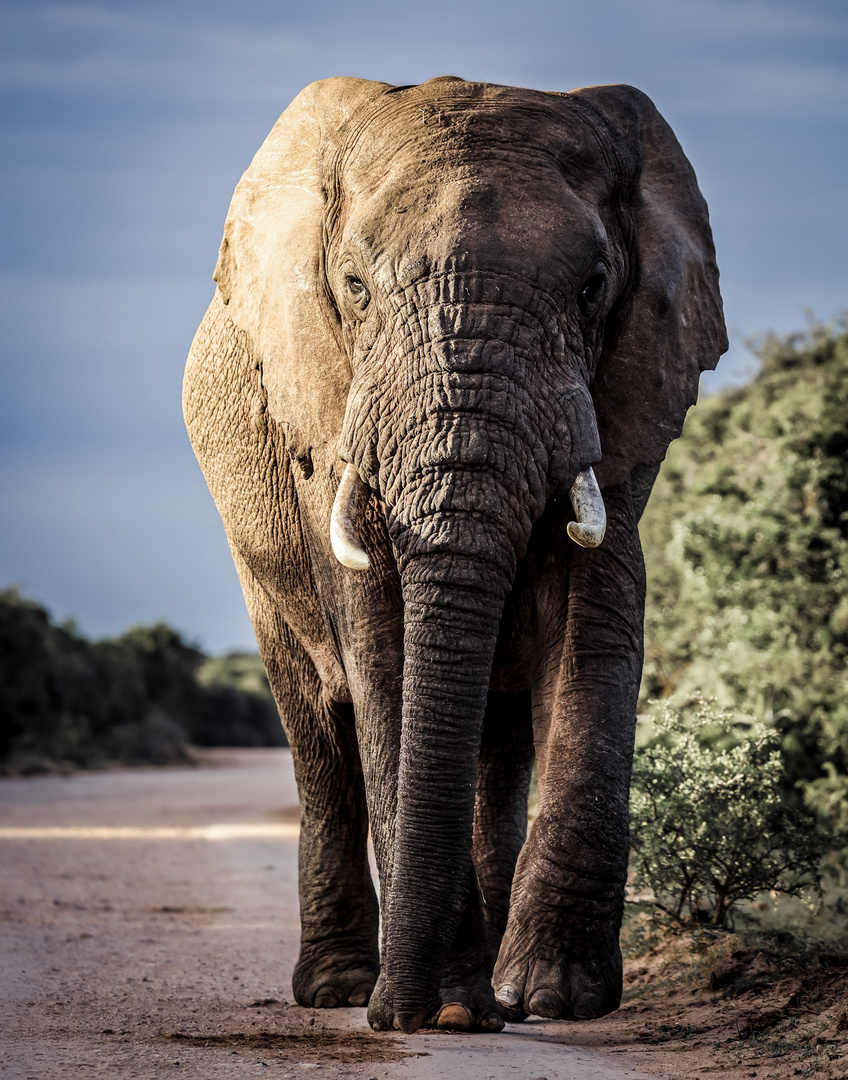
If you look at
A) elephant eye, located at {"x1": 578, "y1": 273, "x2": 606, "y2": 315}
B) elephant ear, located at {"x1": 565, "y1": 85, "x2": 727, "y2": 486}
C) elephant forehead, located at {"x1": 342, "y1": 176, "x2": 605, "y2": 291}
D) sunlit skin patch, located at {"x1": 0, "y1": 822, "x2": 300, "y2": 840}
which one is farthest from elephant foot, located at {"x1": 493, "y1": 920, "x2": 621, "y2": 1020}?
sunlit skin patch, located at {"x1": 0, "y1": 822, "x2": 300, "y2": 840}

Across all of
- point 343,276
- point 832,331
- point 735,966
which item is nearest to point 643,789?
point 735,966

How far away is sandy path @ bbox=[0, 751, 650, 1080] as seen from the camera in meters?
4.76

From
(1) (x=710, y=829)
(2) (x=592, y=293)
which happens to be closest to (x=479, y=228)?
(2) (x=592, y=293)

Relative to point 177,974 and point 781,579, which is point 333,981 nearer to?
point 177,974

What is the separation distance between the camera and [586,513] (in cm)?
504

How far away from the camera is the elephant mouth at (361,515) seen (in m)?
5.02

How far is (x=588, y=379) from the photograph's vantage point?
534 centimetres

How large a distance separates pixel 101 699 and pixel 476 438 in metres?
33.3

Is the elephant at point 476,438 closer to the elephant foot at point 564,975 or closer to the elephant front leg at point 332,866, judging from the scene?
the elephant foot at point 564,975

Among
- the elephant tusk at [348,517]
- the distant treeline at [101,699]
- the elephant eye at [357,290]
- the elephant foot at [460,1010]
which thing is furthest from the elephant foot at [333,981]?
the distant treeline at [101,699]

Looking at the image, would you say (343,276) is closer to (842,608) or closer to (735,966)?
(735,966)

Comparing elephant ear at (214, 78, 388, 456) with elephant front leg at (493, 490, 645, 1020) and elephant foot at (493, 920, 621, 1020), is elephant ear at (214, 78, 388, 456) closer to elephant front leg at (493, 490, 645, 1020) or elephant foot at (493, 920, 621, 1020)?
elephant front leg at (493, 490, 645, 1020)

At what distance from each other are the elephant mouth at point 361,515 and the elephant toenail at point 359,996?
2.68 meters

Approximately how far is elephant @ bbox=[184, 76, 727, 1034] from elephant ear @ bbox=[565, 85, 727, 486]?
0.01 m
